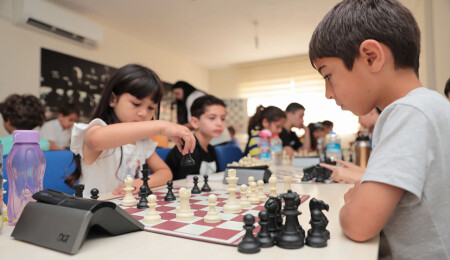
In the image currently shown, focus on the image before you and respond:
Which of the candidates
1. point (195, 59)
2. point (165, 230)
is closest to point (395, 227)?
point (165, 230)

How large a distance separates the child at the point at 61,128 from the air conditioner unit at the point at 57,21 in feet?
3.10

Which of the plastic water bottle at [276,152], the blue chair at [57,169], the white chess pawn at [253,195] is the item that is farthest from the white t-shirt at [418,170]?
the plastic water bottle at [276,152]

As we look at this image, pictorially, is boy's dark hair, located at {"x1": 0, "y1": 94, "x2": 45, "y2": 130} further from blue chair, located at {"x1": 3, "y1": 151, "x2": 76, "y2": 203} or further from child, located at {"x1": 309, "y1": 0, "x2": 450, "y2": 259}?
child, located at {"x1": 309, "y1": 0, "x2": 450, "y2": 259}

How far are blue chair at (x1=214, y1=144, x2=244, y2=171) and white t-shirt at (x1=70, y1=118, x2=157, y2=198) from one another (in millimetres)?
898

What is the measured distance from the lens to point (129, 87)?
1.53 metres

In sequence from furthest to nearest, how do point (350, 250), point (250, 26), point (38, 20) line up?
1. point (250, 26)
2. point (38, 20)
3. point (350, 250)

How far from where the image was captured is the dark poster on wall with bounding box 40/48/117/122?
3.81 m

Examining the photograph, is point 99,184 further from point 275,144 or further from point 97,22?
point 97,22

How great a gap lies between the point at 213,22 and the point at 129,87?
10.9 ft

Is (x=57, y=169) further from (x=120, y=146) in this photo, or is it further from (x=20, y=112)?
(x=20, y=112)

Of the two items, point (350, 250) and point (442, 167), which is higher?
point (442, 167)

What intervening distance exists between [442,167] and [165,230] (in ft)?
1.88

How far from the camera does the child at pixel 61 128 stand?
379cm

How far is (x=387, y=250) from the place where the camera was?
0.73 meters
